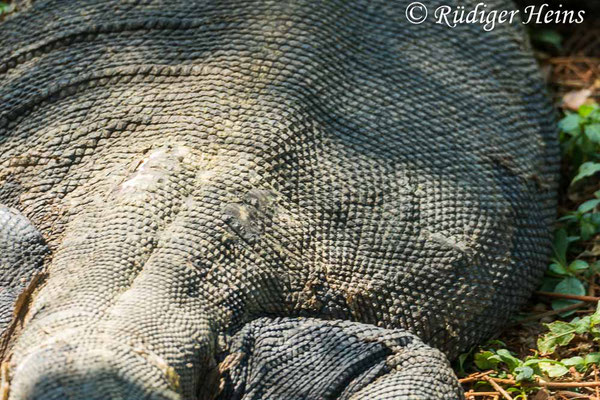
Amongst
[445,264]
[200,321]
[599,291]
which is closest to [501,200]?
[445,264]

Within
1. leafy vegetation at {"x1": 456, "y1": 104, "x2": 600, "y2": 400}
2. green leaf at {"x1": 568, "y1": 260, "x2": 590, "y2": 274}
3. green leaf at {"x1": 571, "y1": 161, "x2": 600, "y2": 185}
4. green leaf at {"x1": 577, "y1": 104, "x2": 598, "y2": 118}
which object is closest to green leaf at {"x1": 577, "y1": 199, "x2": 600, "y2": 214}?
leafy vegetation at {"x1": 456, "y1": 104, "x2": 600, "y2": 400}

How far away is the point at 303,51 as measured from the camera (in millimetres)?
2785

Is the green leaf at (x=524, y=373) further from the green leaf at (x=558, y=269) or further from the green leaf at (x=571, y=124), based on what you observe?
the green leaf at (x=571, y=124)

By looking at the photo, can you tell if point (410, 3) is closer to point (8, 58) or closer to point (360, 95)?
point (360, 95)

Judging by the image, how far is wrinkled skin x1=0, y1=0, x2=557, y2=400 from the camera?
2.17m

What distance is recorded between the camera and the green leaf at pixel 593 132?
3318 mm

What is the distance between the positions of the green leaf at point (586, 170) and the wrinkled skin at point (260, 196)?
0.56 feet

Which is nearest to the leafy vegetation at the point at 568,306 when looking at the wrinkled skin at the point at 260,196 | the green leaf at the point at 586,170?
the green leaf at the point at 586,170

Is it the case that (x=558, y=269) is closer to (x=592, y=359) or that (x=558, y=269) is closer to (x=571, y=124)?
(x=592, y=359)

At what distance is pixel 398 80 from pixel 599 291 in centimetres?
108

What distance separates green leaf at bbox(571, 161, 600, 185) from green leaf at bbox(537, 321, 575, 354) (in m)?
0.74

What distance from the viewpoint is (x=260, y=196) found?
245 cm

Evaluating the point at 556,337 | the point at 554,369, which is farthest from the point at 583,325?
the point at 554,369

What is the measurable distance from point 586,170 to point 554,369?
3.23ft
